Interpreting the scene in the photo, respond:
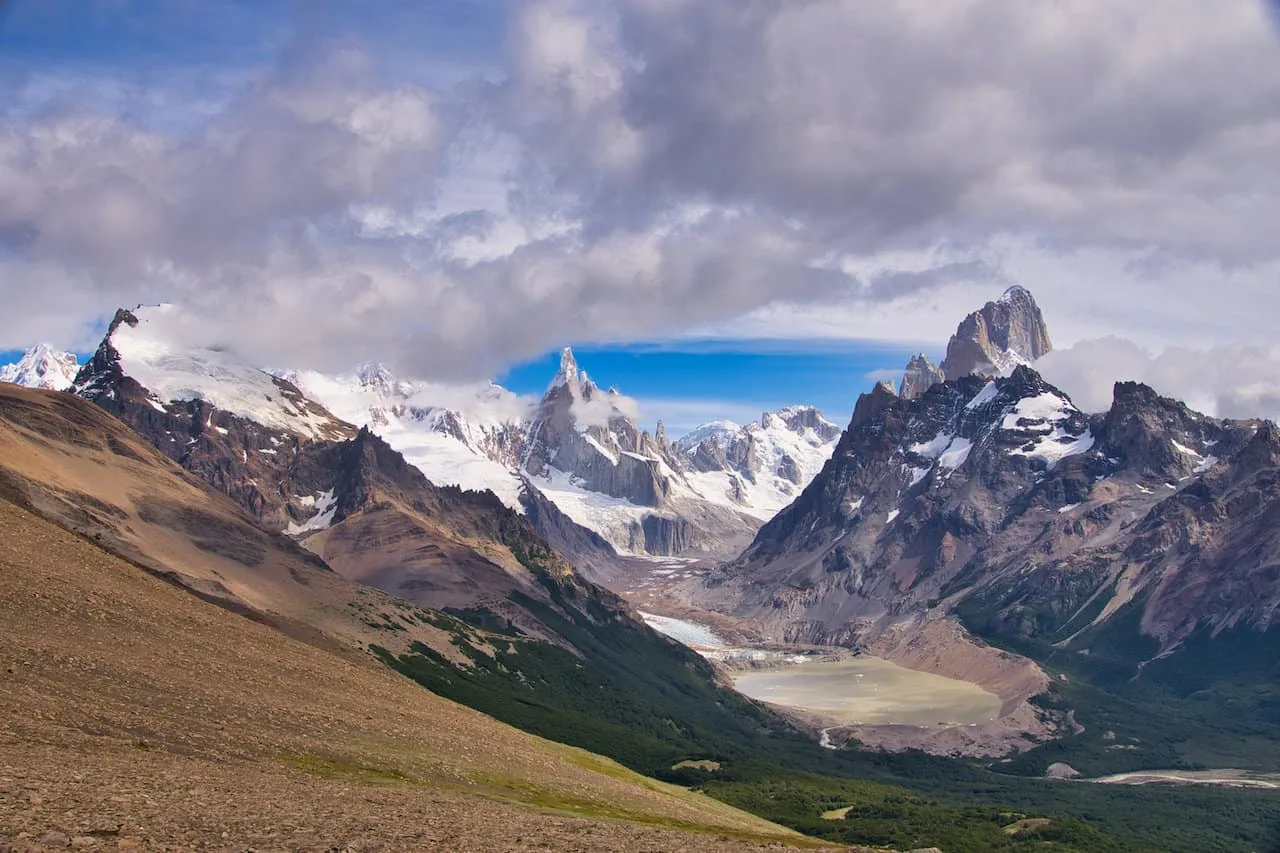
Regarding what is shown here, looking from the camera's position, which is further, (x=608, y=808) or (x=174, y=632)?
(x=174, y=632)

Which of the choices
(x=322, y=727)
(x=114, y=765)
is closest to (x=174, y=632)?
(x=322, y=727)

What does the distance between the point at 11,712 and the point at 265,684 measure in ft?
153

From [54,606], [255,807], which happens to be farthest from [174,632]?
[255,807]

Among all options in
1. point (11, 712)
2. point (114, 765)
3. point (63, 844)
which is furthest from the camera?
point (11, 712)

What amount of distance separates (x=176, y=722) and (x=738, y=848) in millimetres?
55237

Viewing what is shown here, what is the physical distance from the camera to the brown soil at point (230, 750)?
254 feet

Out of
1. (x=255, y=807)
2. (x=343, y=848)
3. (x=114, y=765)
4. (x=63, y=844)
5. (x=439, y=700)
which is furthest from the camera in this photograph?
(x=439, y=700)

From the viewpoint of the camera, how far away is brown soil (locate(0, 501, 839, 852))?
77312mm

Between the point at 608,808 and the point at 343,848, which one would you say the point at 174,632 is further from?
the point at 343,848

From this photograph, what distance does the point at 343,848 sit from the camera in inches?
2879

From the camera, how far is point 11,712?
102 metres

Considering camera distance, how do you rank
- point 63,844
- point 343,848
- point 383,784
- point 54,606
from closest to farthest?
point 63,844
point 343,848
point 383,784
point 54,606

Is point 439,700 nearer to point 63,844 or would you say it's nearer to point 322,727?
point 322,727

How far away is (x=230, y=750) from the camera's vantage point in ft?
369
